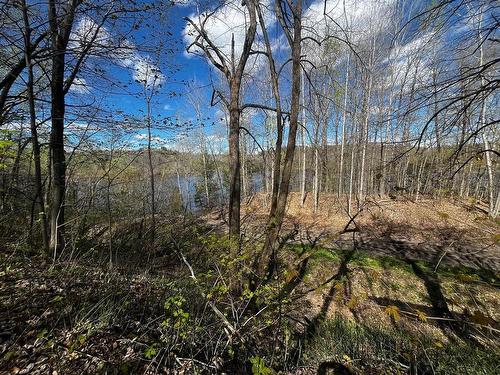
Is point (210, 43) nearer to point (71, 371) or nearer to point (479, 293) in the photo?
point (71, 371)

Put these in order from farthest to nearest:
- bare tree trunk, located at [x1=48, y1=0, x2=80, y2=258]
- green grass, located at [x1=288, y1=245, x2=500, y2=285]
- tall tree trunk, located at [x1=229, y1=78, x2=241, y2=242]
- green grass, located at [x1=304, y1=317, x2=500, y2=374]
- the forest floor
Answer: green grass, located at [x1=288, y1=245, x2=500, y2=285], tall tree trunk, located at [x1=229, y1=78, x2=241, y2=242], bare tree trunk, located at [x1=48, y1=0, x2=80, y2=258], green grass, located at [x1=304, y1=317, x2=500, y2=374], the forest floor

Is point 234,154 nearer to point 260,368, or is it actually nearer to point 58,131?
point 58,131

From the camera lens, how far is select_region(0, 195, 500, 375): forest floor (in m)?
2.33

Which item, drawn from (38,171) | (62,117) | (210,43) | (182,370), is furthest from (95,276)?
(210,43)

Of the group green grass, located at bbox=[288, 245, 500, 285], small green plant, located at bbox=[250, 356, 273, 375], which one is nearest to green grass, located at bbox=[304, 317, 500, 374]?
small green plant, located at bbox=[250, 356, 273, 375]

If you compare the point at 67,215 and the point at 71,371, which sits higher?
the point at 67,215

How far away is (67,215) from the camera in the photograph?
5703 mm

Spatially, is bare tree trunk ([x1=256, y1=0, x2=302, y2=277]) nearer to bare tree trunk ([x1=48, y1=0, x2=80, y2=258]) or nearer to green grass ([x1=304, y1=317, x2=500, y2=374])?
green grass ([x1=304, y1=317, x2=500, y2=374])

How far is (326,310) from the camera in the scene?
5.39m

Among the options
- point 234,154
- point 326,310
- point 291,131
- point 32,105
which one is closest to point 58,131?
point 32,105

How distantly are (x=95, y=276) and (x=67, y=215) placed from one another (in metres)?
2.77

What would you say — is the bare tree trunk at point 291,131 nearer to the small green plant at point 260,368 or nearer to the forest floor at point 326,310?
the forest floor at point 326,310

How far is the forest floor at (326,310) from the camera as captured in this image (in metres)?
2.33

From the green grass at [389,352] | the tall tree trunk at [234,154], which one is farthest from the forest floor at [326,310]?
the tall tree trunk at [234,154]
